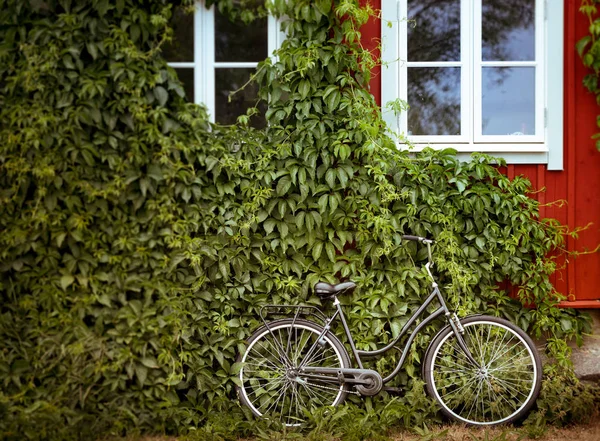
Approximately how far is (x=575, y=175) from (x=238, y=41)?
9.96ft

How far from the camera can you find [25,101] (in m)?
4.50

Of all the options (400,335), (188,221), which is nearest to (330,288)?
(400,335)

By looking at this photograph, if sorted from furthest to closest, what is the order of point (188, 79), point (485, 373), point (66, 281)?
point (188, 79) → point (485, 373) → point (66, 281)

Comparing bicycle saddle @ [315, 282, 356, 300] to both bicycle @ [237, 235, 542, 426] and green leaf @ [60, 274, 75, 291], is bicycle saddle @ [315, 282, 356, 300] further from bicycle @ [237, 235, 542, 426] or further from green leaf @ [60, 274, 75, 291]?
green leaf @ [60, 274, 75, 291]

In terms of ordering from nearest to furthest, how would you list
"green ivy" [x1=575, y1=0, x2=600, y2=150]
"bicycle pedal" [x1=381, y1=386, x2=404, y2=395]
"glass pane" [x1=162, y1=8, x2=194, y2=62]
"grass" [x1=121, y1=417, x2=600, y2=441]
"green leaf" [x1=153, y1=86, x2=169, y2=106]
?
"grass" [x1=121, y1=417, x2=600, y2=441], "green leaf" [x1=153, y1=86, x2=169, y2=106], "bicycle pedal" [x1=381, y1=386, x2=404, y2=395], "green ivy" [x1=575, y1=0, x2=600, y2=150], "glass pane" [x1=162, y1=8, x2=194, y2=62]

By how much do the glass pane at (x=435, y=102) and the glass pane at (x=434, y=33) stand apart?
121mm

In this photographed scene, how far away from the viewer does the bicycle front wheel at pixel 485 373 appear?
15.4 ft

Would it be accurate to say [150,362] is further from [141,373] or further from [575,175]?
[575,175]

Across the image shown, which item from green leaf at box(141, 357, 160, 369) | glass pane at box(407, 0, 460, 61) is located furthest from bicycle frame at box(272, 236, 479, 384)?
glass pane at box(407, 0, 460, 61)

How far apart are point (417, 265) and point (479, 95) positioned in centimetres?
154

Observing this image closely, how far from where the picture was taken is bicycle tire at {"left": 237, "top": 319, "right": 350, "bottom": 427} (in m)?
4.67

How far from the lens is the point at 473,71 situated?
16.8ft

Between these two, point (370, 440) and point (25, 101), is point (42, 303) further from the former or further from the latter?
point (370, 440)

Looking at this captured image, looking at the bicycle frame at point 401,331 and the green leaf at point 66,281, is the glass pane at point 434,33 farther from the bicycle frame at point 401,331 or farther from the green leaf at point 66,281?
the green leaf at point 66,281
